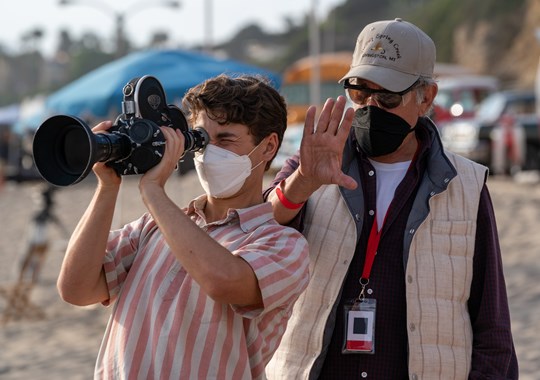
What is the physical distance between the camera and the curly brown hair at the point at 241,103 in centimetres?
249

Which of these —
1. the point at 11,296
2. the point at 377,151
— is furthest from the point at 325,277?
the point at 11,296

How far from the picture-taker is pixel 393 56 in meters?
2.79

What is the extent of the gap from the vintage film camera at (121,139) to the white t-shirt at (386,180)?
608mm

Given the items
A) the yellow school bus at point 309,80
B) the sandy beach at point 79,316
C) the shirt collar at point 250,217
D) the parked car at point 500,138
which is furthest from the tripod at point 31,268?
the yellow school bus at point 309,80

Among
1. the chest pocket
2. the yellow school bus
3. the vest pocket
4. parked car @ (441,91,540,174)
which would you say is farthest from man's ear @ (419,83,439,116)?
the yellow school bus

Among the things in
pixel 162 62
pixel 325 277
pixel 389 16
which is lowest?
pixel 389 16

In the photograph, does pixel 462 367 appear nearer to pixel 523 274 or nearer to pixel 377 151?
pixel 377 151

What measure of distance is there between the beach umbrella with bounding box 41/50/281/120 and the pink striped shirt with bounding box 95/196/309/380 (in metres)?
6.26

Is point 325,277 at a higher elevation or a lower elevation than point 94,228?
lower

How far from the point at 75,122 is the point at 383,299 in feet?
3.18

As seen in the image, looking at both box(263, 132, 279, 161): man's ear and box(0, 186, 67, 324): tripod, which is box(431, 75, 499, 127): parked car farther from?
box(263, 132, 279, 161): man's ear

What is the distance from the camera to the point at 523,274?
939 centimetres

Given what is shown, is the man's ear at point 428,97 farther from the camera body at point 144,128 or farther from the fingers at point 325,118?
the camera body at point 144,128

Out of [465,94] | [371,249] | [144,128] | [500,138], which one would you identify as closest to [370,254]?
[371,249]
